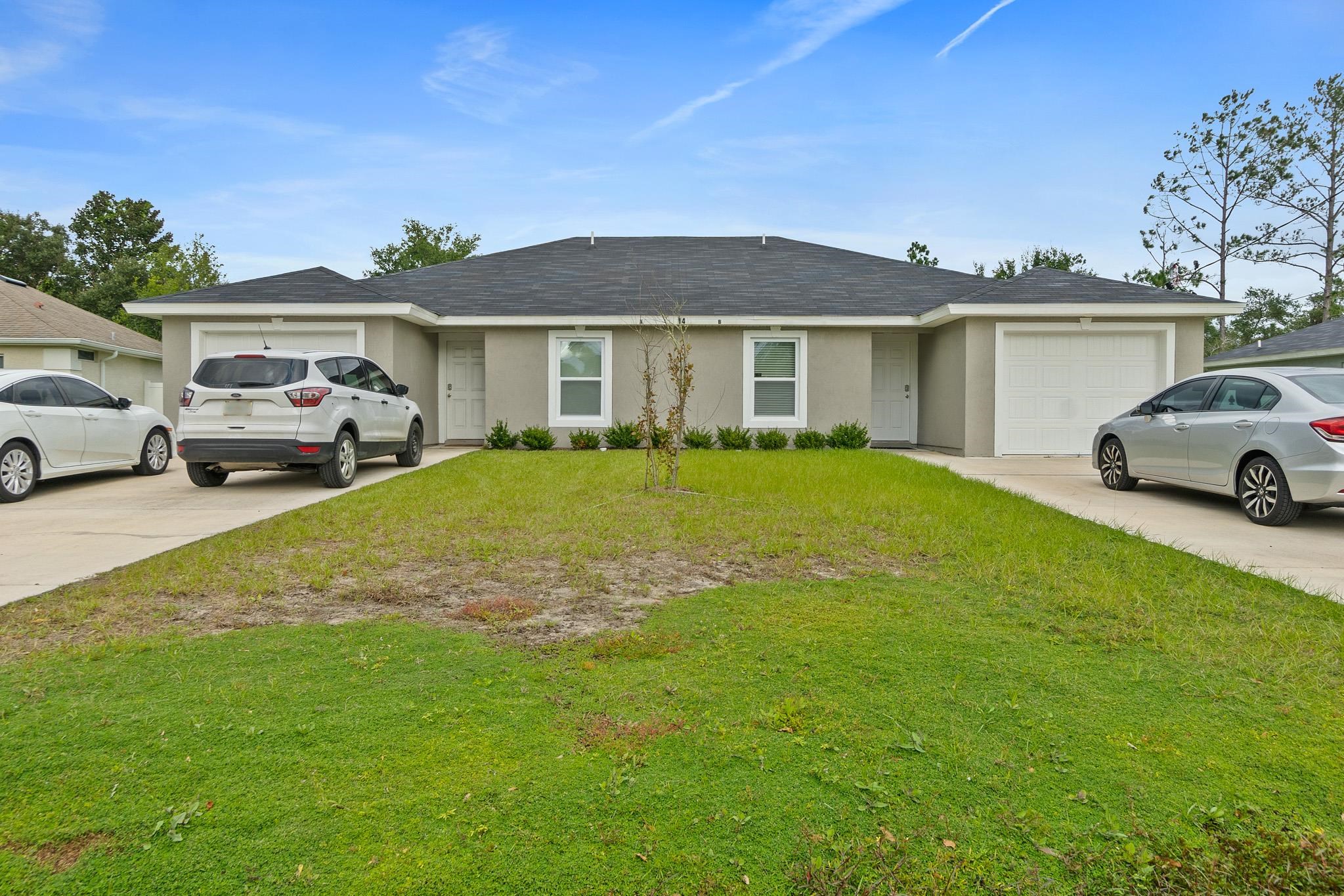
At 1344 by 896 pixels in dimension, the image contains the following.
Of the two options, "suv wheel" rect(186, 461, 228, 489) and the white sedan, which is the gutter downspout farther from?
"suv wheel" rect(186, 461, 228, 489)

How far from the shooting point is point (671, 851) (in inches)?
73.2

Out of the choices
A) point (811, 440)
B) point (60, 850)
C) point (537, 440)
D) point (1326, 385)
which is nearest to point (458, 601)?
point (60, 850)

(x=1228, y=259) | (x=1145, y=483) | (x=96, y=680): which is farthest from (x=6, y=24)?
(x=1228, y=259)

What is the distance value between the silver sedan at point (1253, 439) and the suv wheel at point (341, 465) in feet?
32.6

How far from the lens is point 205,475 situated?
351 inches

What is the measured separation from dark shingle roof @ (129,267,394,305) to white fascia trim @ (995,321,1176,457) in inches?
462

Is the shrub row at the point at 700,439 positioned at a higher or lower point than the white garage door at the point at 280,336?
lower

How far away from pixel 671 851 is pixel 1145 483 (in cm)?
1014

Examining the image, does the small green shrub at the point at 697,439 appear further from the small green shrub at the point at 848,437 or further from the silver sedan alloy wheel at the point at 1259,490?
the silver sedan alloy wheel at the point at 1259,490

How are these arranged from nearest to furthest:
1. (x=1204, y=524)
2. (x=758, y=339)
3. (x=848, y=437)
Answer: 1. (x=1204, y=524)
2. (x=848, y=437)
3. (x=758, y=339)

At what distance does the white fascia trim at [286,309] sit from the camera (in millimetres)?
12984

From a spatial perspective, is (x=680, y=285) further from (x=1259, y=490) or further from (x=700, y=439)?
(x=1259, y=490)

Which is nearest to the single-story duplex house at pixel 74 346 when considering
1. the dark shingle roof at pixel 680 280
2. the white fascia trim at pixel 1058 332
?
the dark shingle roof at pixel 680 280

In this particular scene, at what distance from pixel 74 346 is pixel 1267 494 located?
79.7 feet
